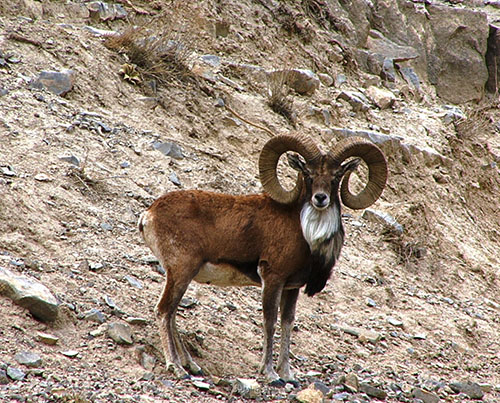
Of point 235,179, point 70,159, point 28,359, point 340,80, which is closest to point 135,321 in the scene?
point 28,359

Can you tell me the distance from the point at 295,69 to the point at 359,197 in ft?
26.9

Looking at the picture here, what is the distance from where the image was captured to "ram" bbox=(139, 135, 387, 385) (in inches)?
313

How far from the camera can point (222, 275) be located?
8.28 meters

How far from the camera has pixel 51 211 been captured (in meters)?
9.62

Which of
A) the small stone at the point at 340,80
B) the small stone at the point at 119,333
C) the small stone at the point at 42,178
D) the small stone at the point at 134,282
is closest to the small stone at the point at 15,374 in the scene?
the small stone at the point at 119,333

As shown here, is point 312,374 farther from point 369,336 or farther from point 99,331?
point 99,331

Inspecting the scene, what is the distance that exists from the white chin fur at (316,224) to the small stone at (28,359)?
11.3 feet

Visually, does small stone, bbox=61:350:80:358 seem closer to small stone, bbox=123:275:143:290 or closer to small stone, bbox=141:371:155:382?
small stone, bbox=141:371:155:382

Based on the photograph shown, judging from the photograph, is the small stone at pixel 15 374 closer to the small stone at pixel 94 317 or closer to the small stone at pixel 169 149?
the small stone at pixel 94 317

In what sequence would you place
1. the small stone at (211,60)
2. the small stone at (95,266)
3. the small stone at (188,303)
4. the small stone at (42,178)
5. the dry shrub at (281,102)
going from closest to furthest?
the small stone at (95,266) → the small stone at (188,303) → the small stone at (42,178) → the dry shrub at (281,102) → the small stone at (211,60)

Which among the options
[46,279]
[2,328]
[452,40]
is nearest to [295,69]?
[452,40]

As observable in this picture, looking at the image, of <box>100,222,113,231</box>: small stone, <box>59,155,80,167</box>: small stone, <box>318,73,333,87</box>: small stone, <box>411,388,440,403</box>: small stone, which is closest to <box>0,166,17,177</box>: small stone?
<box>59,155,80,167</box>: small stone

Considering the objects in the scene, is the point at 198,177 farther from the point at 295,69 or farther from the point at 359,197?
the point at 295,69

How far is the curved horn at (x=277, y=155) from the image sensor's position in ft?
28.0
